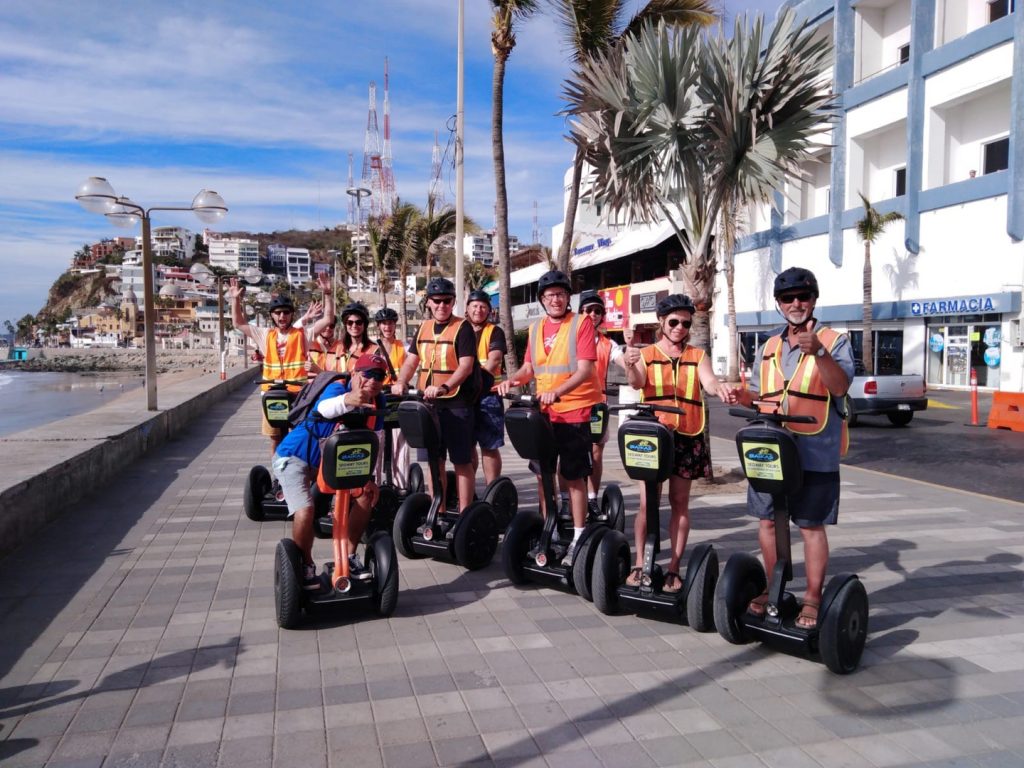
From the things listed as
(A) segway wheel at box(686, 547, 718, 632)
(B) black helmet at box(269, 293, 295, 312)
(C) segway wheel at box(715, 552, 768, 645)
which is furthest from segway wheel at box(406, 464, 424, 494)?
(C) segway wheel at box(715, 552, 768, 645)

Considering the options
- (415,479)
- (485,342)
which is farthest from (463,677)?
(415,479)

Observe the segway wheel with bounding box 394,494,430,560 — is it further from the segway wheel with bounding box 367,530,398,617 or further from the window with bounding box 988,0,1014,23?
the window with bounding box 988,0,1014,23

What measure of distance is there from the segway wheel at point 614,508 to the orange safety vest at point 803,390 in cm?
233

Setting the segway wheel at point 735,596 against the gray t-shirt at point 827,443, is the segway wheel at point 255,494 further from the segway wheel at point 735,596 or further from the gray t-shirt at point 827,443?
the gray t-shirt at point 827,443

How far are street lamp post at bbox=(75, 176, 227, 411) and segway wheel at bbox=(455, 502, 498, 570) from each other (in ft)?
26.7

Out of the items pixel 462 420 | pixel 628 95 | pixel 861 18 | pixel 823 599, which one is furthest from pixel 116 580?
pixel 861 18

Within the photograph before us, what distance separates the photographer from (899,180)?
26922 millimetres

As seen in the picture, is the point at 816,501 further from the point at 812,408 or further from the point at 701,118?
the point at 701,118

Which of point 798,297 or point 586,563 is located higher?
point 798,297

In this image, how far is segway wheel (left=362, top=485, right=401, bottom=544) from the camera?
255 inches

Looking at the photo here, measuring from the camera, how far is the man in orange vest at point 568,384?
4.88m

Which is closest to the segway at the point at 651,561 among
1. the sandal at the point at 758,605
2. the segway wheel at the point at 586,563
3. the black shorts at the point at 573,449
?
the segway wheel at the point at 586,563

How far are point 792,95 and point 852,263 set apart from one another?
22.0 meters

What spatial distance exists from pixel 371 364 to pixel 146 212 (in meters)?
10.2
